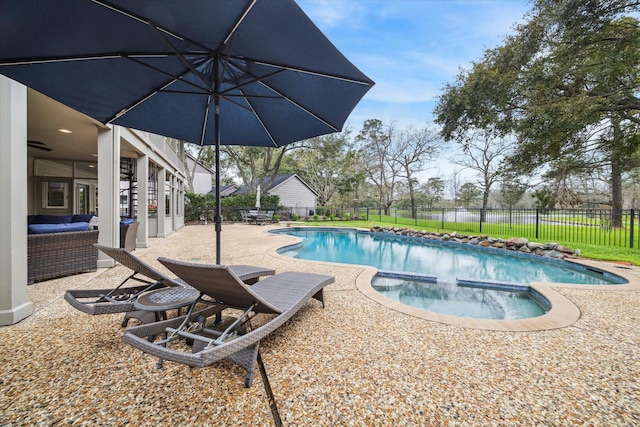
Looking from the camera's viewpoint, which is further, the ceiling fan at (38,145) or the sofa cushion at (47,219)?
the ceiling fan at (38,145)

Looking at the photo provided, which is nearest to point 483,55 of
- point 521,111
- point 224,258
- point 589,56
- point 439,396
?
point 521,111

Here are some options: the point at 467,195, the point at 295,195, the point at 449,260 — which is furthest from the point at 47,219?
the point at 467,195

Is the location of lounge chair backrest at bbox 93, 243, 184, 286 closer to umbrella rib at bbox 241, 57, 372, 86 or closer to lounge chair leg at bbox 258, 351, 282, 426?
lounge chair leg at bbox 258, 351, 282, 426

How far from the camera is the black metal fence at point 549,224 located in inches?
353

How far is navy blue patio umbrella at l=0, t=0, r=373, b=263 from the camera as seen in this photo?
6.12ft

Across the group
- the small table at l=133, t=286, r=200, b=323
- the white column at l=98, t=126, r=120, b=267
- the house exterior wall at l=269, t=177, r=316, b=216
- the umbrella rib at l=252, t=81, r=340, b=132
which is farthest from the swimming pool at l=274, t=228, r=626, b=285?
the house exterior wall at l=269, t=177, r=316, b=216

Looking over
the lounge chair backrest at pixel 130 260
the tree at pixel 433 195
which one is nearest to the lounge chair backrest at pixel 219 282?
the lounge chair backrest at pixel 130 260

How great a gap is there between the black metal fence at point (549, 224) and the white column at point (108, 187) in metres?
12.6

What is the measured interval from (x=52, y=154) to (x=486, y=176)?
2750cm

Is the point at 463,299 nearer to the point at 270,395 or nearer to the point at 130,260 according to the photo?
the point at 270,395

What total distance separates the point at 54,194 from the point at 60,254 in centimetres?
729

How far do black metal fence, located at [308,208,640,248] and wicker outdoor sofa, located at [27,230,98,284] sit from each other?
12884 mm

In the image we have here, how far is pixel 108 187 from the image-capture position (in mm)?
4984

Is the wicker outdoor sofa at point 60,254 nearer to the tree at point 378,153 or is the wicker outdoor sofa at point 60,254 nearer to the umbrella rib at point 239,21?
the umbrella rib at point 239,21
